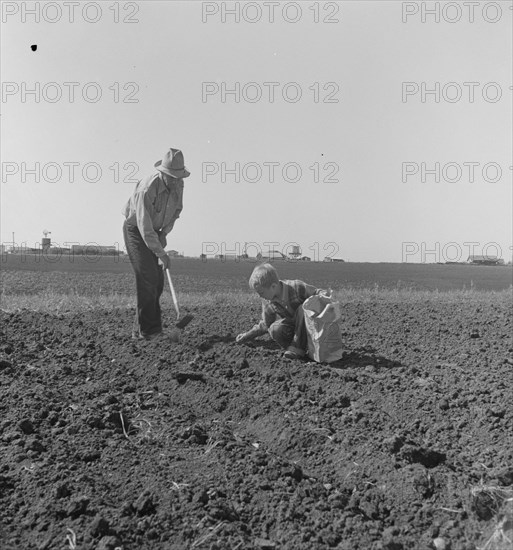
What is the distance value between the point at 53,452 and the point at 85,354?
2.24 metres

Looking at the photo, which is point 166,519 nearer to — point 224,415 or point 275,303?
point 224,415

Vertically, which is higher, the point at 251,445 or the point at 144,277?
the point at 144,277

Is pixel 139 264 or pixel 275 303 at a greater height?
pixel 139 264

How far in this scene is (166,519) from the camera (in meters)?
2.17

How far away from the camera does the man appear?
5.02m

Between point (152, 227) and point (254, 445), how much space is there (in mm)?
2627

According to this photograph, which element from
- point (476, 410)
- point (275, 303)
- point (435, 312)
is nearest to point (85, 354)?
point (275, 303)

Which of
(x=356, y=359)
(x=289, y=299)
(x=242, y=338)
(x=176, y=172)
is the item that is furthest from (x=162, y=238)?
(x=356, y=359)

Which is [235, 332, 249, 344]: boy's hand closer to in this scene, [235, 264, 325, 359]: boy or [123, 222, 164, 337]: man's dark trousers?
[235, 264, 325, 359]: boy

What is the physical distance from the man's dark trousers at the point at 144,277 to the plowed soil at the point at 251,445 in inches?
12.4

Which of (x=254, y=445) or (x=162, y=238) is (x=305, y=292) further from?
(x=254, y=445)

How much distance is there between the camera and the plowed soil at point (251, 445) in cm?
215

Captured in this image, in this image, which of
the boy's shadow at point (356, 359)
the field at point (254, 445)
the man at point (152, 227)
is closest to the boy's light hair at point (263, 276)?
the field at point (254, 445)

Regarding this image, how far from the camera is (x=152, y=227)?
198 inches
